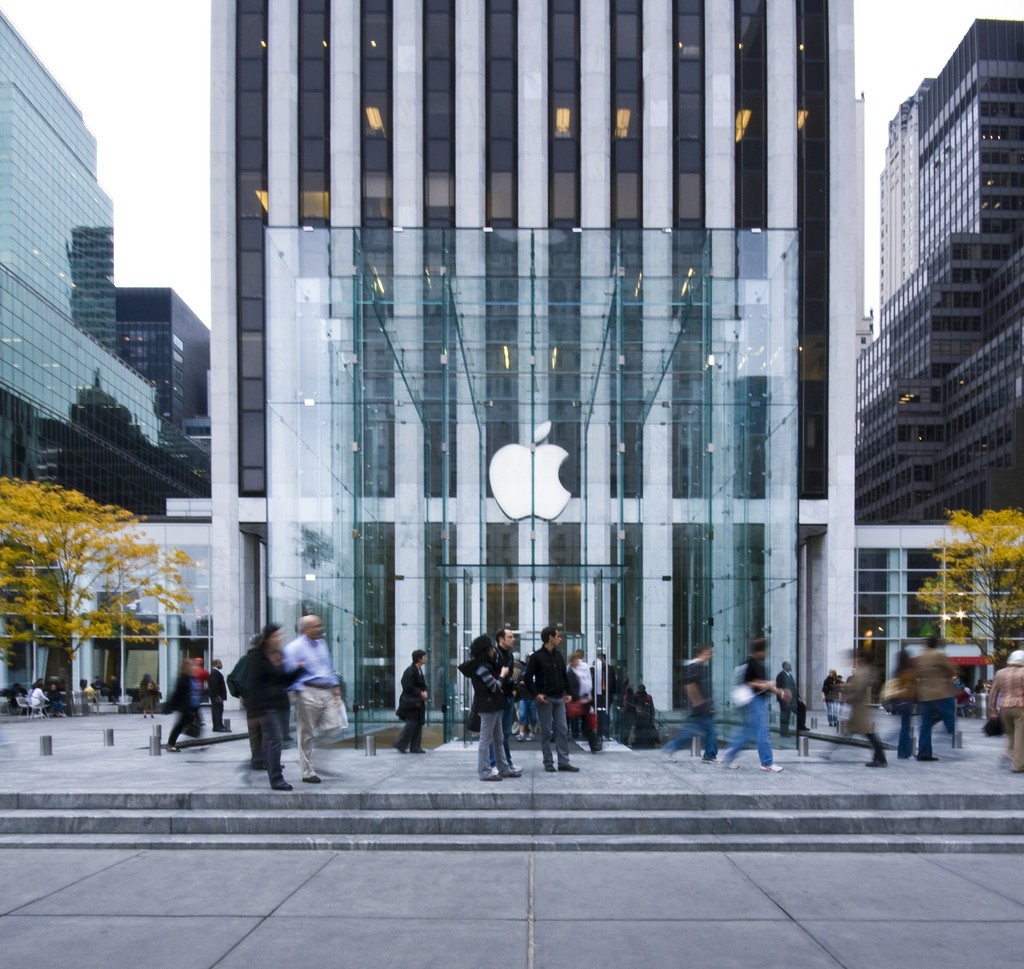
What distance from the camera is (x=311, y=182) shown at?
3903 centimetres

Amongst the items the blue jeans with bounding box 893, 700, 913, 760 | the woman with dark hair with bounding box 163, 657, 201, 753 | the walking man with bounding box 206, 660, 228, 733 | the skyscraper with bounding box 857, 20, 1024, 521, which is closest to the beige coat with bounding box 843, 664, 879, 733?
the blue jeans with bounding box 893, 700, 913, 760

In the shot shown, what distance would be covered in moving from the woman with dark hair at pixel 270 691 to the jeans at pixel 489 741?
2.02 metres

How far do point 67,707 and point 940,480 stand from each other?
88.8 metres

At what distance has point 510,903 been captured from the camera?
7.64 m

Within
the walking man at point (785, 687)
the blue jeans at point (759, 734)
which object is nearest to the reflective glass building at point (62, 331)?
the walking man at point (785, 687)

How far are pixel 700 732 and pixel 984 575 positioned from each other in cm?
3135

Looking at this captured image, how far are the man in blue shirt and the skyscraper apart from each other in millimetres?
82357

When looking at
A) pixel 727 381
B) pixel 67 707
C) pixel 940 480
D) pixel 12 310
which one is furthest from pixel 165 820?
pixel 940 480

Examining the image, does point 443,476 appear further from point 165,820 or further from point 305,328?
point 165,820

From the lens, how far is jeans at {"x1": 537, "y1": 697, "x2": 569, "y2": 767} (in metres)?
12.4

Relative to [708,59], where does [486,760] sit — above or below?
below

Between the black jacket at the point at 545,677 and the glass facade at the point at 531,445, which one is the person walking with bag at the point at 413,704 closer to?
the glass facade at the point at 531,445

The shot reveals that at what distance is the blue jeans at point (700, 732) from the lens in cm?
1323

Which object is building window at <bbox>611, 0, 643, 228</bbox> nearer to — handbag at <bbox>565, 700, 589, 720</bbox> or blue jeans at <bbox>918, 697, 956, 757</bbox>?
handbag at <bbox>565, 700, 589, 720</bbox>
